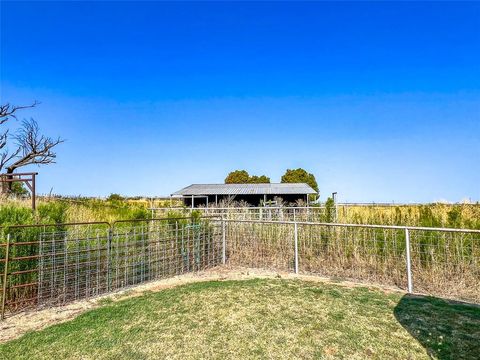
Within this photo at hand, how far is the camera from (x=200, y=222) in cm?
695

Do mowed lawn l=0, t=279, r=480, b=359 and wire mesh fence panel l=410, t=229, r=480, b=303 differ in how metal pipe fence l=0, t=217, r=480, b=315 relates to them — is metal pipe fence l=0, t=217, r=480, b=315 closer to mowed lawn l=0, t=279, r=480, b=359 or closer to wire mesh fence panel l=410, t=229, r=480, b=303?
wire mesh fence panel l=410, t=229, r=480, b=303

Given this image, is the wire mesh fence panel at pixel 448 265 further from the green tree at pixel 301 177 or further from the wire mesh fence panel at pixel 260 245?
the green tree at pixel 301 177

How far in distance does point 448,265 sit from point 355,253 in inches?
57.4

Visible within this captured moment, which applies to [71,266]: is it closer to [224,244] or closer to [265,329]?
[265,329]

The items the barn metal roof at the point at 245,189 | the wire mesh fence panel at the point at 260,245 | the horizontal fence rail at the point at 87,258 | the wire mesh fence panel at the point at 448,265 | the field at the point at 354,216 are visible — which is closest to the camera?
the horizontal fence rail at the point at 87,258

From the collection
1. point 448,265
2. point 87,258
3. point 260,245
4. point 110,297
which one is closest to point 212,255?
point 260,245

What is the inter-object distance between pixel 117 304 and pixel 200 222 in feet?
9.66

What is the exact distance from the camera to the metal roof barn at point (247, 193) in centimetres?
2139

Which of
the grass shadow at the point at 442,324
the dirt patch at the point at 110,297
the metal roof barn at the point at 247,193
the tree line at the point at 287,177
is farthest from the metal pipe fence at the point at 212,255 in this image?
the tree line at the point at 287,177

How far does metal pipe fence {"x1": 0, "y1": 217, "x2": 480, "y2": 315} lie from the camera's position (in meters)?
4.37

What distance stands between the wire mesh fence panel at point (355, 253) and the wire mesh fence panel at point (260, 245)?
0.33 meters

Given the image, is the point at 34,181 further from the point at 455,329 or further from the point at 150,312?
the point at 455,329

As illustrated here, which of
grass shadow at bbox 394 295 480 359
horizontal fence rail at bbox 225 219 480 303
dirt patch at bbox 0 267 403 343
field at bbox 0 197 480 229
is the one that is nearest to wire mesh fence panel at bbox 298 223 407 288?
horizontal fence rail at bbox 225 219 480 303

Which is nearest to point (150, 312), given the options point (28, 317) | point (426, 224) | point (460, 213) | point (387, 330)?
point (28, 317)
